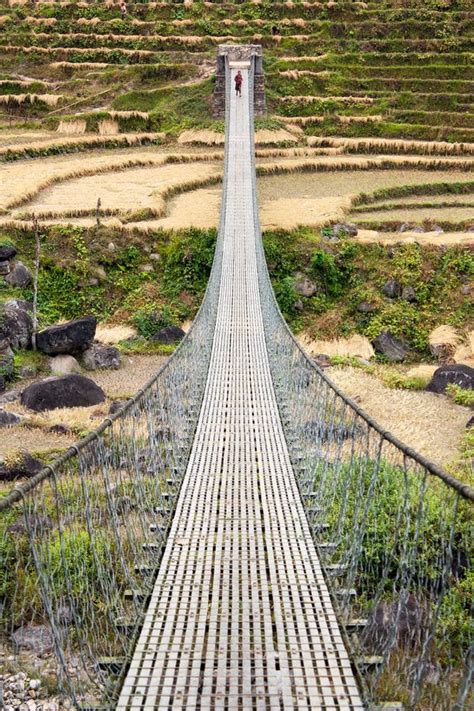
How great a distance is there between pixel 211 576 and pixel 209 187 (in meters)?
14.5

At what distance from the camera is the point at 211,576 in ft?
14.0

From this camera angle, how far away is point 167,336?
489 inches

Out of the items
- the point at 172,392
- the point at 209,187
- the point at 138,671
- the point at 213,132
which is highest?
the point at 213,132

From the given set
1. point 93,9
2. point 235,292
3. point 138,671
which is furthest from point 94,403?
point 93,9

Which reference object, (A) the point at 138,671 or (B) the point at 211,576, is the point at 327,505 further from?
(A) the point at 138,671

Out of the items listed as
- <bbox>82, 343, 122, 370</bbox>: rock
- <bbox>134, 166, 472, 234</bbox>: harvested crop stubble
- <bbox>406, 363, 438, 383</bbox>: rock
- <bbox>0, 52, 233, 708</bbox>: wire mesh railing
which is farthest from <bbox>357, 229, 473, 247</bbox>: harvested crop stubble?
<bbox>0, 52, 233, 708</bbox>: wire mesh railing

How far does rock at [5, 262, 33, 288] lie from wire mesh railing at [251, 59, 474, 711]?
22.2 ft

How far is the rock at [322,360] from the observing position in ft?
37.3

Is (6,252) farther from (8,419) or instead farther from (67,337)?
(8,419)

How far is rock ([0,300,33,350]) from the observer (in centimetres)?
1154

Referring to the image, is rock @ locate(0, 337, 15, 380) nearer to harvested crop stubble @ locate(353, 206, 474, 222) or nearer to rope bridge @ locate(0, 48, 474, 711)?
rope bridge @ locate(0, 48, 474, 711)

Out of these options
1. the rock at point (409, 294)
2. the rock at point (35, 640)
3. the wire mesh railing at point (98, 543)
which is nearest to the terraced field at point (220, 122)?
the rock at point (409, 294)

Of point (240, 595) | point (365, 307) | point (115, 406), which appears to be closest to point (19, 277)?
point (115, 406)

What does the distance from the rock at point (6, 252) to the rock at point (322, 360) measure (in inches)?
221
